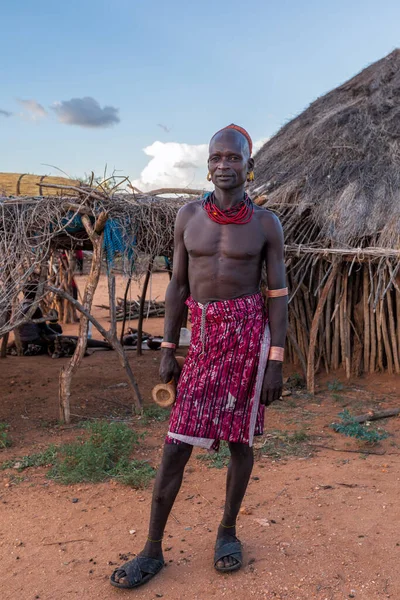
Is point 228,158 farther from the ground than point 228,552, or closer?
farther from the ground

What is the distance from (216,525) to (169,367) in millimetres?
1123

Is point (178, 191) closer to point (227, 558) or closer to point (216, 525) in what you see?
point (216, 525)

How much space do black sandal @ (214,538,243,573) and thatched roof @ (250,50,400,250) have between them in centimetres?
409

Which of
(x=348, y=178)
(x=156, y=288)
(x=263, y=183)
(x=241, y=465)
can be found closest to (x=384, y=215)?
(x=348, y=178)

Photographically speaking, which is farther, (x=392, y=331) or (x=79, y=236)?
(x=392, y=331)

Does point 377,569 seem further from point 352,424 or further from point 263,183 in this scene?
point 263,183

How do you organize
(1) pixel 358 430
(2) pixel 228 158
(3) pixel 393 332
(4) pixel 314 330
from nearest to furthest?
(2) pixel 228 158 < (1) pixel 358 430 < (4) pixel 314 330 < (3) pixel 393 332

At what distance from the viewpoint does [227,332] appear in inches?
100

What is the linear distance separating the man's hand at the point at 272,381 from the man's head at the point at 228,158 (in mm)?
819

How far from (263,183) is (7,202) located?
3971 mm

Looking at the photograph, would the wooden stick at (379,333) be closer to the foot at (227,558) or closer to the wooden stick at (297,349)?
→ the wooden stick at (297,349)

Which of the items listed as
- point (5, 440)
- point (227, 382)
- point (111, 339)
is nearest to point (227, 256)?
point (227, 382)

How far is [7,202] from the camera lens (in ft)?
16.7

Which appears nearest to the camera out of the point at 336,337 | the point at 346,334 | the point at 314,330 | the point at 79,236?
the point at 79,236
